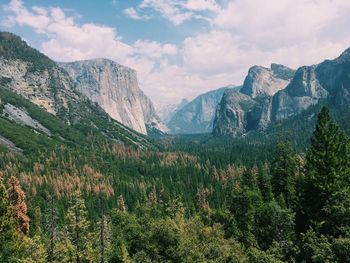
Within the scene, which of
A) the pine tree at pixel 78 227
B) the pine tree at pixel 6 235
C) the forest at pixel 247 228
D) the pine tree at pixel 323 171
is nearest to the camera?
the pine tree at pixel 6 235

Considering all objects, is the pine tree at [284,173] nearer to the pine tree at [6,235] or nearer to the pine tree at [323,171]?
the pine tree at [323,171]

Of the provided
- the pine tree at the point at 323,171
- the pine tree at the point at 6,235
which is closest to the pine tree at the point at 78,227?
the pine tree at the point at 6,235

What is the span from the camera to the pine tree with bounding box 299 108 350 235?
213 ft

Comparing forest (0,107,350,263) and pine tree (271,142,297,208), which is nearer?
forest (0,107,350,263)

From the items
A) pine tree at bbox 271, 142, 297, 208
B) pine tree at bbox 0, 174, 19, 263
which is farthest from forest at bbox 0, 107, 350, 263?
pine tree at bbox 0, 174, 19, 263

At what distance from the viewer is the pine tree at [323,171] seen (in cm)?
6494

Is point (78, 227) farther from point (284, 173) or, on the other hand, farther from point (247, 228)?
point (284, 173)

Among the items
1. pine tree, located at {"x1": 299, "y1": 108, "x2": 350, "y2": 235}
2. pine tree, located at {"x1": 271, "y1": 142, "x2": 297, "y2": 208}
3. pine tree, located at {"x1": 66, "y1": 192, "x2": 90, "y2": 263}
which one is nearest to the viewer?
pine tree, located at {"x1": 66, "y1": 192, "x2": 90, "y2": 263}

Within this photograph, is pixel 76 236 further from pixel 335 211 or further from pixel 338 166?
pixel 338 166

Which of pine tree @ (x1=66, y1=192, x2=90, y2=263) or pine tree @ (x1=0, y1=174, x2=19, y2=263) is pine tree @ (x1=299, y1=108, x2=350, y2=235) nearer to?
pine tree @ (x1=66, y1=192, x2=90, y2=263)

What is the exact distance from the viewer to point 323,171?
66.7m

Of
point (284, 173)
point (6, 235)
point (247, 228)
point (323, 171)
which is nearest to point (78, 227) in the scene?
point (6, 235)

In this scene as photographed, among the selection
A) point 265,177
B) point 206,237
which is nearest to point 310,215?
point 206,237

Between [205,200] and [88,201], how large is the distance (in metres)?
→ 51.8
